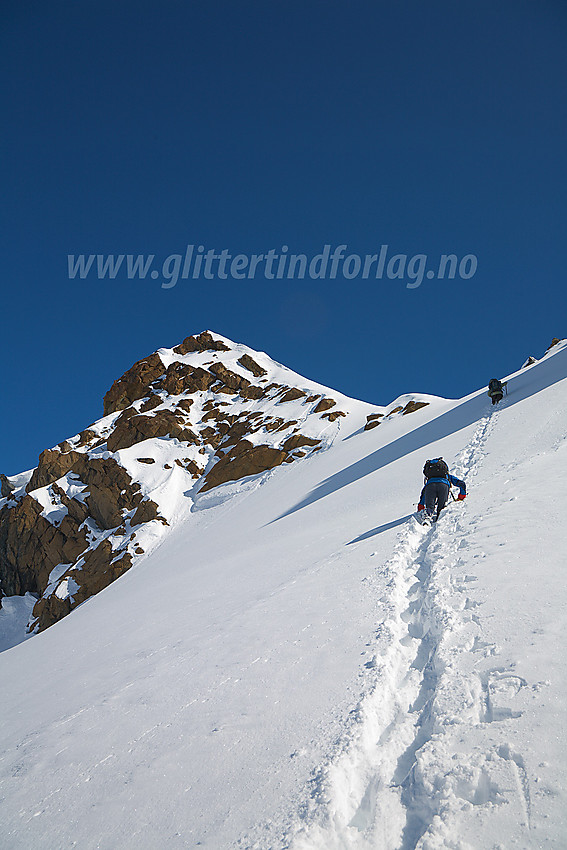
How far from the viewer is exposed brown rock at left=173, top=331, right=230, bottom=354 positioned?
66.8m

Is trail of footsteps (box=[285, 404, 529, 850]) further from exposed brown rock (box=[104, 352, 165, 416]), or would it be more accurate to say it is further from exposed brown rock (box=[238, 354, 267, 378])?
exposed brown rock (box=[104, 352, 165, 416])

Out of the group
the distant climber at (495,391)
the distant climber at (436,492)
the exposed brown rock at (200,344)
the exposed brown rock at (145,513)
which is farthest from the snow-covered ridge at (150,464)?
the distant climber at (436,492)

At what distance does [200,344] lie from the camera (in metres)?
68.1

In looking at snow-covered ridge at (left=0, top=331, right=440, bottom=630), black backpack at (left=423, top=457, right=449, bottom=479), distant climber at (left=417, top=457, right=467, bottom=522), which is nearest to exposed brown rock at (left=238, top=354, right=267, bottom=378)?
snow-covered ridge at (left=0, top=331, right=440, bottom=630)

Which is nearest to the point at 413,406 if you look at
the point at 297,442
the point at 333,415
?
the point at 333,415

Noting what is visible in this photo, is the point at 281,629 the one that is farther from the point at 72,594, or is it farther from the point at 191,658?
the point at 72,594

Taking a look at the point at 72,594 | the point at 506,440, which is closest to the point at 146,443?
the point at 72,594

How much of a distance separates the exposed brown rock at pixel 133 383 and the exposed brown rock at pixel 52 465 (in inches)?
455

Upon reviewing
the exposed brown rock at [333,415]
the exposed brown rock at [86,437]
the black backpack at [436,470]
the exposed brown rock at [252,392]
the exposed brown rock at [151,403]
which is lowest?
the black backpack at [436,470]

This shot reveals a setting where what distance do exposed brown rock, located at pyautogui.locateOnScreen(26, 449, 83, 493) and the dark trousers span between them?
4921cm

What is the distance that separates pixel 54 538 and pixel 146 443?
12.4 meters

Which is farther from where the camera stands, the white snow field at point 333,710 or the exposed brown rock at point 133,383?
the exposed brown rock at point 133,383

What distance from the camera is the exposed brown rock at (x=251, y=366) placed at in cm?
6046

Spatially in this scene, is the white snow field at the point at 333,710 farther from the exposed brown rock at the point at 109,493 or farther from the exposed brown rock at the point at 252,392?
the exposed brown rock at the point at 252,392
